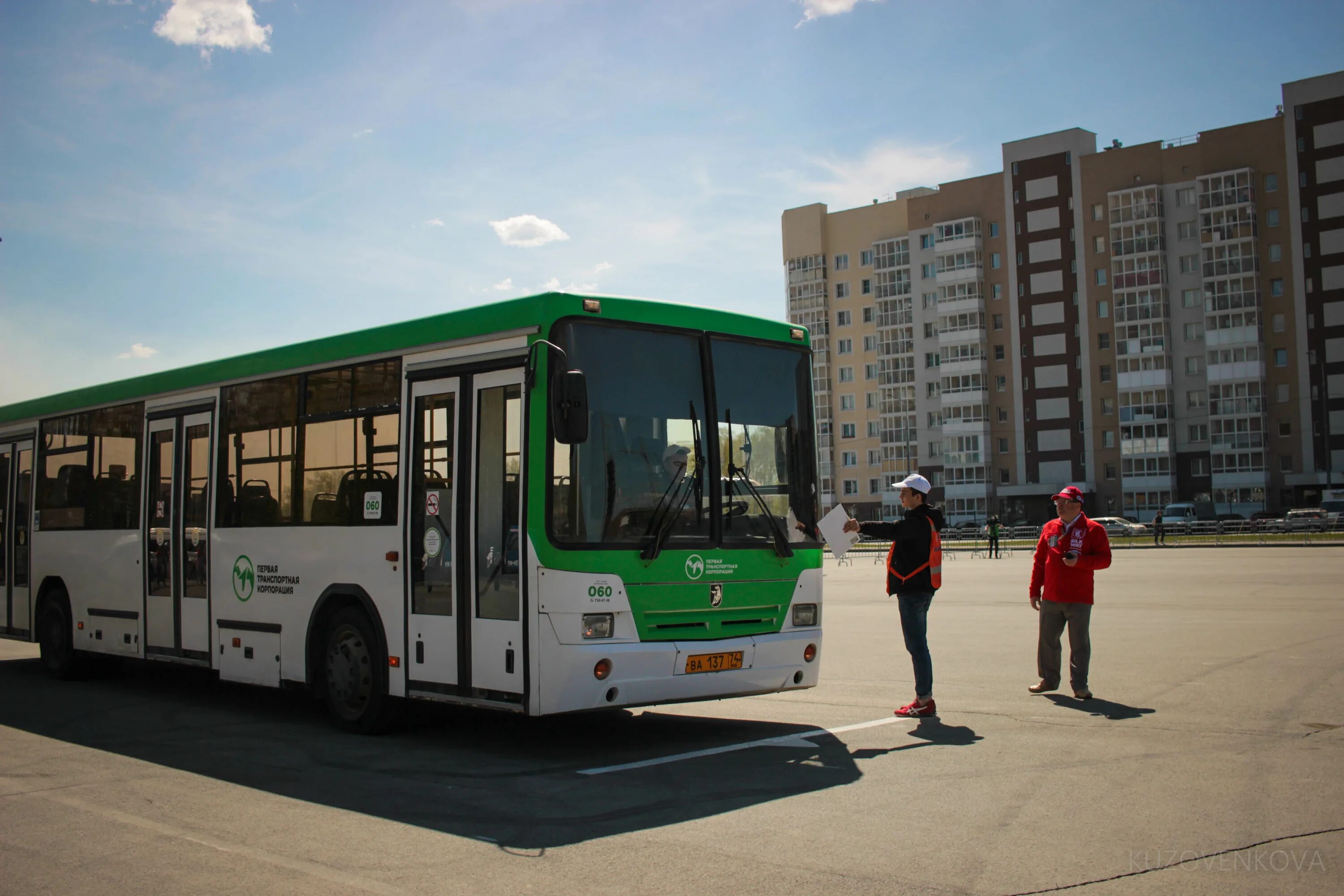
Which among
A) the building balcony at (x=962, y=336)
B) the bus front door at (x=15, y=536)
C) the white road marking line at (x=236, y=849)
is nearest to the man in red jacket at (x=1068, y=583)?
the white road marking line at (x=236, y=849)

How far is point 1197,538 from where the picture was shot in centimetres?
5869

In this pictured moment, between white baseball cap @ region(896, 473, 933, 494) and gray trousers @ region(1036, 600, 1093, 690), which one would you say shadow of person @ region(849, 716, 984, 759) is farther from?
white baseball cap @ region(896, 473, 933, 494)

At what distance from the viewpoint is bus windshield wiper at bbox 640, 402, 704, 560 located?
8445 millimetres

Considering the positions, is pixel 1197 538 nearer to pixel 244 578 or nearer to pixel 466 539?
pixel 244 578

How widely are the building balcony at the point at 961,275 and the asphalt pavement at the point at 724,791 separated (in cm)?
8803

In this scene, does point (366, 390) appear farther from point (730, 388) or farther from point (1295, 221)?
point (1295, 221)

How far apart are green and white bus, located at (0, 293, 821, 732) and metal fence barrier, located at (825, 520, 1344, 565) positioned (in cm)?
3740

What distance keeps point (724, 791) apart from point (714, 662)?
1.50m

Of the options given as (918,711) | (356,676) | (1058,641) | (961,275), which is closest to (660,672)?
(918,711)

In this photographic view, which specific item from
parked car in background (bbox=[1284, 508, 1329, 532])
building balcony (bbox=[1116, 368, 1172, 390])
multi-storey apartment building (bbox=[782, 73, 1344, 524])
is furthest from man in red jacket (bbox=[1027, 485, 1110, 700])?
building balcony (bbox=[1116, 368, 1172, 390])

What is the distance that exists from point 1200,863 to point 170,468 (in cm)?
1068

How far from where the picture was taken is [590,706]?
815cm

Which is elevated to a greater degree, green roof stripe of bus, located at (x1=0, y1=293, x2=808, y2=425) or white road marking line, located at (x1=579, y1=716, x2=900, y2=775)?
green roof stripe of bus, located at (x1=0, y1=293, x2=808, y2=425)

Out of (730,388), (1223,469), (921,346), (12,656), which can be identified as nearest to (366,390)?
(730,388)
